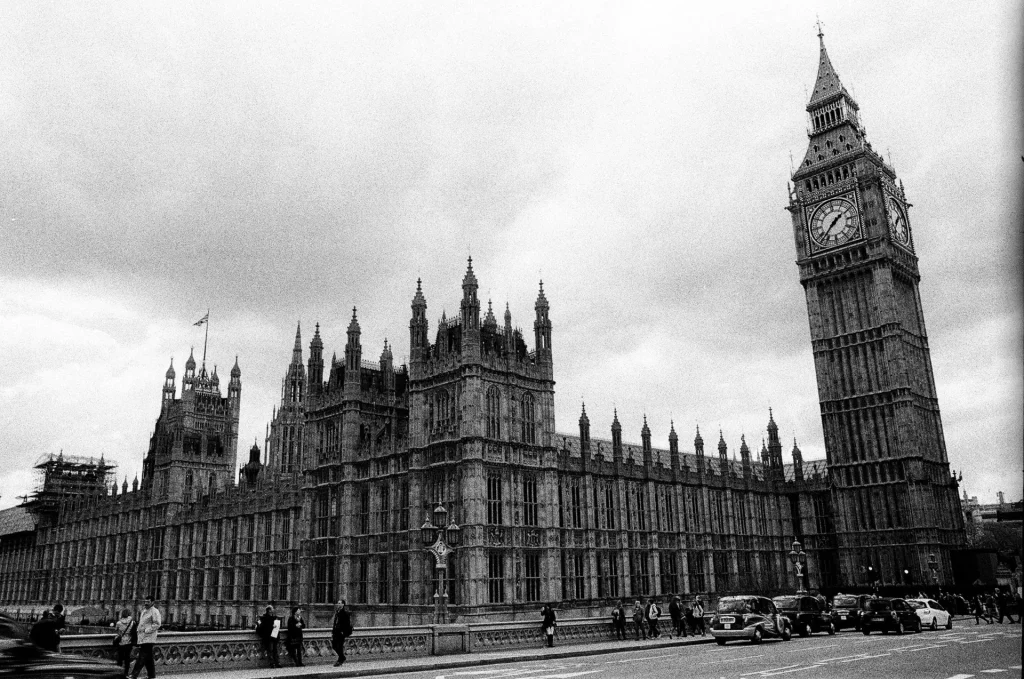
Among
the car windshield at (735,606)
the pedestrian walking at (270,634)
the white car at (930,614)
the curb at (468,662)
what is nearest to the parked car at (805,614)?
the car windshield at (735,606)

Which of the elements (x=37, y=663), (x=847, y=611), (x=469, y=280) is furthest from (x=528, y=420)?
(x=37, y=663)

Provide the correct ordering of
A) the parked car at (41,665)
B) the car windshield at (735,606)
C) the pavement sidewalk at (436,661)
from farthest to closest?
the car windshield at (735,606) < the pavement sidewalk at (436,661) < the parked car at (41,665)

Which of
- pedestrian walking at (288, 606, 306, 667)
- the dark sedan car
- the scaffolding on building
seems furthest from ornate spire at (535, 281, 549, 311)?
the scaffolding on building

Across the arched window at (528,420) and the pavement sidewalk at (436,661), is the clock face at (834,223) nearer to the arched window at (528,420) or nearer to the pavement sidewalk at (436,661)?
the arched window at (528,420)

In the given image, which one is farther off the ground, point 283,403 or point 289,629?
point 283,403

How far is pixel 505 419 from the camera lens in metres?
46.8

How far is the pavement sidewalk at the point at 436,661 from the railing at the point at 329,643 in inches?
14.3

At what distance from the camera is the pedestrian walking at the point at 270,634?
24.7 meters

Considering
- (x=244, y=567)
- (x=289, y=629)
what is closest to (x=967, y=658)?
(x=289, y=629)

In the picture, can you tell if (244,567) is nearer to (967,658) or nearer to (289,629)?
(289,629)

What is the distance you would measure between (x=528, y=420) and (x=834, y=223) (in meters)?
40.5

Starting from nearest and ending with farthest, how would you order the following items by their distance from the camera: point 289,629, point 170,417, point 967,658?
point 967,658 < point 289,629 < point 170,417

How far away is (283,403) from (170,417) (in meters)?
18.1

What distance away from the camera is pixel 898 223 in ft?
242
